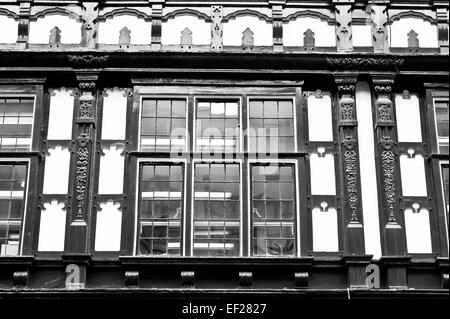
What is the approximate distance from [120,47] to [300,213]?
4569 millimetres

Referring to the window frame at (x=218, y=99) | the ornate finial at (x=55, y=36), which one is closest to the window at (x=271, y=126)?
the window frame at (x=218, y=99)

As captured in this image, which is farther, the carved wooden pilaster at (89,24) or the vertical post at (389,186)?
the carved wooden pilaster at (89,24)

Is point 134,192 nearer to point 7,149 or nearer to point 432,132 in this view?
point 7,149

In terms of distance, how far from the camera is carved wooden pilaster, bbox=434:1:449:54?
1653 centimetres

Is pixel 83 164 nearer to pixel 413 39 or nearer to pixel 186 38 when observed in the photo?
pixel 186 38

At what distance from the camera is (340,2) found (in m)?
16.8

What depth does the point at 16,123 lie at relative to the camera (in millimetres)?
15953

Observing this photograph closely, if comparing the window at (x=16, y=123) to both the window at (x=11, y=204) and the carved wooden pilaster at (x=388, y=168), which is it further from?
the carved wooden pilaster at (x=388, y=168)

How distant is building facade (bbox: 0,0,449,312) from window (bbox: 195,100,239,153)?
0.03 metres

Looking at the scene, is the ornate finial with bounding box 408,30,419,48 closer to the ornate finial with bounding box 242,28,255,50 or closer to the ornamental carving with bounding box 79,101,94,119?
the ornate finial with bounding box 242,28,255,50

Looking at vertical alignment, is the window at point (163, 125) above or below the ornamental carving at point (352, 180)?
above

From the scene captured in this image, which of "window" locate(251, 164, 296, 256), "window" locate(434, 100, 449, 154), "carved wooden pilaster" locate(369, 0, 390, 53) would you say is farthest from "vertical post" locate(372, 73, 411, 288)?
"window" locate(251, 164, 296, 256)

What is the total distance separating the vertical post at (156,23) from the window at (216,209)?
8.23 ft

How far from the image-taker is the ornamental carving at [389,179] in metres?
15.3
